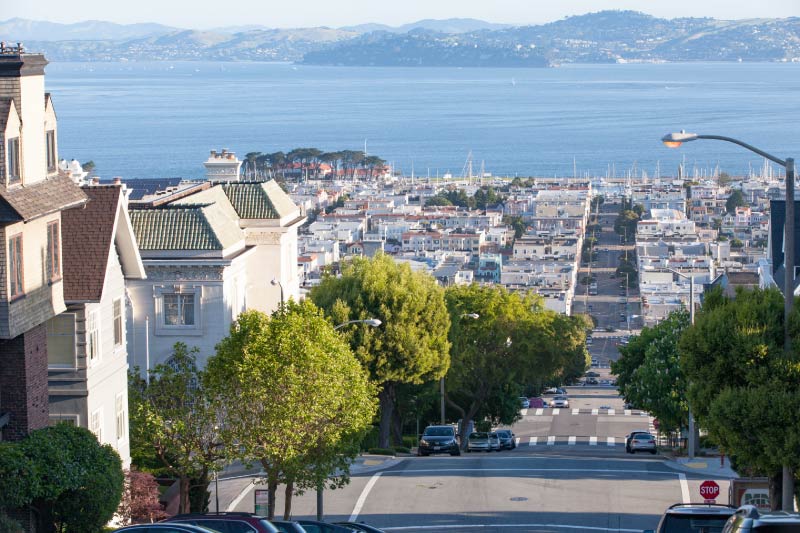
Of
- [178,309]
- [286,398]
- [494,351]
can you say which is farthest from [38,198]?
[494,351]

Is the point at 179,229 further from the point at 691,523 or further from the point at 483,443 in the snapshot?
the point at 691,523

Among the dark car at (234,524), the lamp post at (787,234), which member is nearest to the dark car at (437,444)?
the lamp post at (787,234)

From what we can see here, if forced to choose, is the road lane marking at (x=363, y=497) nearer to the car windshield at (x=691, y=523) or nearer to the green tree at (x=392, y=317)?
the green tree at (x=392, y=317)

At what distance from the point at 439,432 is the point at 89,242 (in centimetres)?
2327

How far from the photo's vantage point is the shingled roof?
24734 mm

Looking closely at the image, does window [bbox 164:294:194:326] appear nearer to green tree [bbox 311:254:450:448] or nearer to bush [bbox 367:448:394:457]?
green tree [bbox 311:254:450:448]

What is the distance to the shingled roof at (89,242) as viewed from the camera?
81.1ft

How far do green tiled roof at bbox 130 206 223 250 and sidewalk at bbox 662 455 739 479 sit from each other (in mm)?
14319

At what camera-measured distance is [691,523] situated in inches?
773

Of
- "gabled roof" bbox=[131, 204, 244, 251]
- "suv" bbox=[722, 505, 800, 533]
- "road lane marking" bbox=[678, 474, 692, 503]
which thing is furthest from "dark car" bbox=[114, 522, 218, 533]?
"gabled roof" bbox=[131, 204, 244, 251]

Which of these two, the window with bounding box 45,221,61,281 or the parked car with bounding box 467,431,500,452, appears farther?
the parked car with bounding box 467,431,500,452

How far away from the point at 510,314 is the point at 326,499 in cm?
2718

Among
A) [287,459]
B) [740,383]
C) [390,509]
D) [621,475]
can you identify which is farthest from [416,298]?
[740,383]

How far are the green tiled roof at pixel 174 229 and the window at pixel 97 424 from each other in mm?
13026
